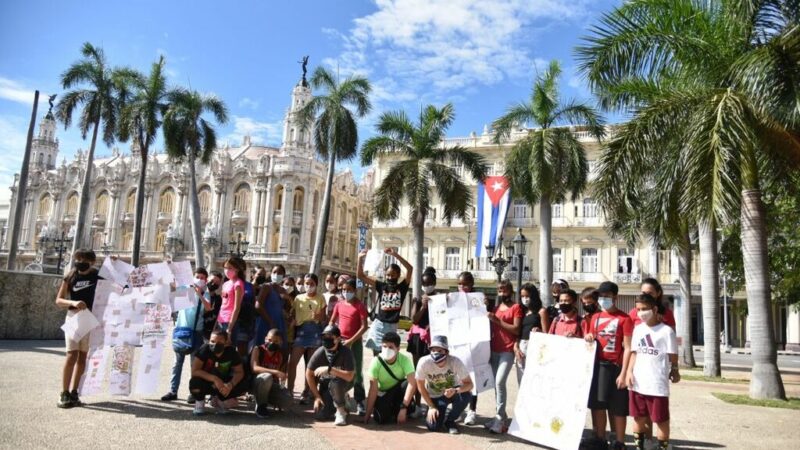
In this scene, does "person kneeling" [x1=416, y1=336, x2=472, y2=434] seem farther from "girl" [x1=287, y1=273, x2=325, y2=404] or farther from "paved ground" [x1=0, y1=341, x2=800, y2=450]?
"girl" [x1=287, y1=273, x2=325, y2=404]

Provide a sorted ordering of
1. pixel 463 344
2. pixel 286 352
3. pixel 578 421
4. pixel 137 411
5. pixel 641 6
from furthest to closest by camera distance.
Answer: pixel 641 6 < pixel 286 352 < pixel 463 344 < pixel 137 411 < pixel 578 421

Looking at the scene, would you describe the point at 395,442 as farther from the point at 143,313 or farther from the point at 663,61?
the point at 663,61

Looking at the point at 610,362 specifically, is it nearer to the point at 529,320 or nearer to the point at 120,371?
the point at 529,320

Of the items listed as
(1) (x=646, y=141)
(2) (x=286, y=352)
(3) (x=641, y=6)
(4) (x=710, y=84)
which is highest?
(3) (x=641, y=6)

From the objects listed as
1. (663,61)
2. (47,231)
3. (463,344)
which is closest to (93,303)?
(463,344)

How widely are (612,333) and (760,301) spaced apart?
656 cm

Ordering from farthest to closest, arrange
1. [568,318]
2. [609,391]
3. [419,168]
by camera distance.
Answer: [419,168] < [568,318] < [609,391]

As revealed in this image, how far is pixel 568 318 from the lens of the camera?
698 cm

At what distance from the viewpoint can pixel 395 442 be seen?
6363 millimetres

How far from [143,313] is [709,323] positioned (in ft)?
45.6

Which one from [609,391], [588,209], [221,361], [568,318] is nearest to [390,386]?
[221,361]

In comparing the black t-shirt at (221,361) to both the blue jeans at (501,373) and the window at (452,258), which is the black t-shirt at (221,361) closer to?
the blue jeans at (501,373)

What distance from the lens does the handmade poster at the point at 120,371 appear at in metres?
7.75

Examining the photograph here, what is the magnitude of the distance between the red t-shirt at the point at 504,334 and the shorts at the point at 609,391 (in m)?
1.36
